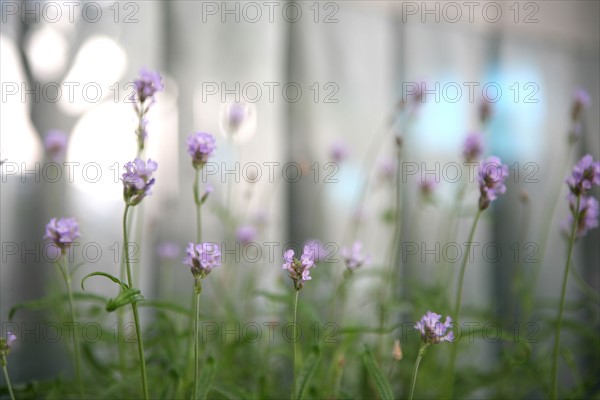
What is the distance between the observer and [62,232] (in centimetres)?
62

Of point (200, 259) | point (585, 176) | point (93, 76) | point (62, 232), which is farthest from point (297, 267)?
point (93, 76)

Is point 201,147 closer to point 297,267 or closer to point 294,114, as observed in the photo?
point 297,267

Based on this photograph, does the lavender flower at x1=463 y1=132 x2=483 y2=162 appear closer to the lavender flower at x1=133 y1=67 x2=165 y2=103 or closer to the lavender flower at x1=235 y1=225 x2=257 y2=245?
the lavender flower at x1=235 y1=225 x2=257 y2=245

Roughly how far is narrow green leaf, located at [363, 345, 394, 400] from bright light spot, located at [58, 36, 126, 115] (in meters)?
1.07

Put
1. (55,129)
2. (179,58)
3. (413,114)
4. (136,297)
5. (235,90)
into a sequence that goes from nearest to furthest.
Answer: (136,297)
(413,114)
(55,129)
(179,58)
(235,90)

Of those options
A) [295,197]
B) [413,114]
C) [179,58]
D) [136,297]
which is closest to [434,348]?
[413,114]

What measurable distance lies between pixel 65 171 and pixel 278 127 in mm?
703

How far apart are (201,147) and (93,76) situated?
0.95 meters

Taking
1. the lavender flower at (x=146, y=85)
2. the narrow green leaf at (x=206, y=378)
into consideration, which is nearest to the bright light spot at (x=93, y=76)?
the lavender flower at (x=146, y=85)

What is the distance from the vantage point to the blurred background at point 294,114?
4.53ft

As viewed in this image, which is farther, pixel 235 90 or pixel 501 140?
pixel 501 140

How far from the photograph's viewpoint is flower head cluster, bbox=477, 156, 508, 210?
26.5 inches

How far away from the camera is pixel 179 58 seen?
64.6 inches

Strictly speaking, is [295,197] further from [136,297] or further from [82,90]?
[136,297]
